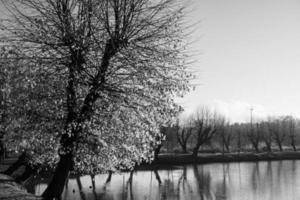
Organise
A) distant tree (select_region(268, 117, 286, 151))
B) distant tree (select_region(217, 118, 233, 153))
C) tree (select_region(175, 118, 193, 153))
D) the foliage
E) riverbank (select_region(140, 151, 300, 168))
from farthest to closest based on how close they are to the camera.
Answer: distant tree (select_region(268, 117, 286, 151)) < distant tree (select_region(217, 118, 233, 153)) < tree (select_region(175, 118, 193, 153)) < riverbank (select_region(140, 151, 300, 168)) < the foliage

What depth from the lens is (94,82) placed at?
1548cm

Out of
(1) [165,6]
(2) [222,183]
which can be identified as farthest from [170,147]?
(1) [165,6]

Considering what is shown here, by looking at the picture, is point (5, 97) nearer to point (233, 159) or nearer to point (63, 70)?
point (63, 70)

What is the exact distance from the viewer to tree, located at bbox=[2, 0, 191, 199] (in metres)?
15.3

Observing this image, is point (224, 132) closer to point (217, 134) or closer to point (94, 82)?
point (217, 134)

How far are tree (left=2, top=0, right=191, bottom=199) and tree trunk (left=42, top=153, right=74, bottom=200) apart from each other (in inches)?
1.7

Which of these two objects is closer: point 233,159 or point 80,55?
point 80,55

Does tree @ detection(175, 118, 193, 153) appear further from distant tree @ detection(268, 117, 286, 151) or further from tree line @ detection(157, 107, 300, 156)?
distant tree @ detection(268, 117, 286, 151)

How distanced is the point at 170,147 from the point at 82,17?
339 feet

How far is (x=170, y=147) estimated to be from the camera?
4616 inches

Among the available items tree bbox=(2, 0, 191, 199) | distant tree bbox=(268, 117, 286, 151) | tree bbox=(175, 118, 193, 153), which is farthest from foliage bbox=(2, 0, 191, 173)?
distant tree bbox=(268, 117, 286, 151)

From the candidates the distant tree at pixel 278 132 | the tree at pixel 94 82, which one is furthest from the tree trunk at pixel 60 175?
the distant tree at pixel 278 132

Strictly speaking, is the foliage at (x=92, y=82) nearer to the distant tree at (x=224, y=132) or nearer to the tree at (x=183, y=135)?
the tree at (x=183, y=135)

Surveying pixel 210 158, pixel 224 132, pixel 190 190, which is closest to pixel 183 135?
pixel 210 158
